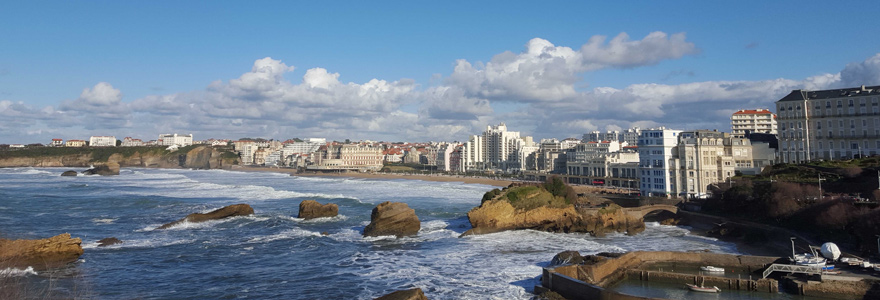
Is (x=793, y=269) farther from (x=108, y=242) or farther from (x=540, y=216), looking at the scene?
(x=108, y=242)

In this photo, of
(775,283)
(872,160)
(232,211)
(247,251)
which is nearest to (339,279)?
(247,251)

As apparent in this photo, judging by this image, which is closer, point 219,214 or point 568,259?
point 568,259

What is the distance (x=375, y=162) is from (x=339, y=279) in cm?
12848

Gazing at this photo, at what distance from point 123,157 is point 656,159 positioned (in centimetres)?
16409

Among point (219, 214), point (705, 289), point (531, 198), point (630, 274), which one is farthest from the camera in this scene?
point (219, 214)

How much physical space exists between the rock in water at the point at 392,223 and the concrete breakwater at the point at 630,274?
14106mm

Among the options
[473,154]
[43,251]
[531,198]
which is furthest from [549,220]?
[473,154]

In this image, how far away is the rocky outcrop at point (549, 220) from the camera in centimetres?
3466

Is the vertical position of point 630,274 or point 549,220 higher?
point 549,220

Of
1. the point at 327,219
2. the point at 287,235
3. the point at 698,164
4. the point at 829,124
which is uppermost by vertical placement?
the point at 829,124

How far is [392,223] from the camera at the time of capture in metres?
33.6

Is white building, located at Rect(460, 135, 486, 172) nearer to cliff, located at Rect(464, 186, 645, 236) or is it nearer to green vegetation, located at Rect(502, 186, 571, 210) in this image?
green vegetation, located at Rect(502, 186, 571, 210)

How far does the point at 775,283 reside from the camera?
20.5 metres

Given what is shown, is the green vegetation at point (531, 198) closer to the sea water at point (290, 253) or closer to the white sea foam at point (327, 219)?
the sea water at point (290, 253)
